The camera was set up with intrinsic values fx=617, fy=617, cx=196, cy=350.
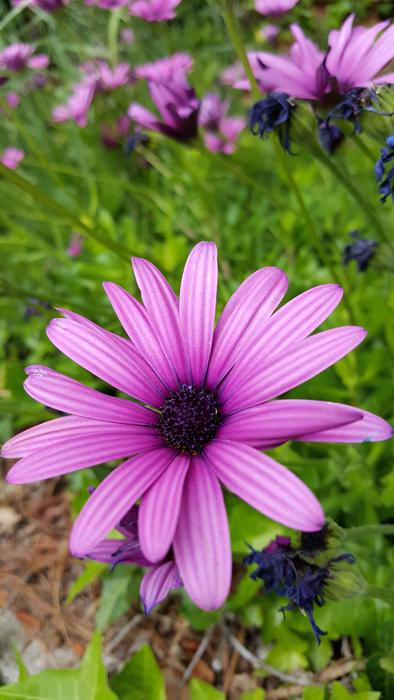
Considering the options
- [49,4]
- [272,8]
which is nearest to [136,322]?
[272,8]

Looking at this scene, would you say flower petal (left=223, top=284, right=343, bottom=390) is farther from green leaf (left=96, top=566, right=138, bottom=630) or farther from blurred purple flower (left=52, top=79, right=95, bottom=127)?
blurred purple flower (left=52, top=79, right=95, bottom=127)

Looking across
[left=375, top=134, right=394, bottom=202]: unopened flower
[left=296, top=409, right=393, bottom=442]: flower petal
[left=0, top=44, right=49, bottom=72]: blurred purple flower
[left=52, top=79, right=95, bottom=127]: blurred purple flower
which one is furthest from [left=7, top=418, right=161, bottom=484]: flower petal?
[left=0, top=44, right=49, bottom=72]: blurred purple flower

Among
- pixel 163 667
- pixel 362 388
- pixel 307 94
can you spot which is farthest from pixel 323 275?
pixel 163 667

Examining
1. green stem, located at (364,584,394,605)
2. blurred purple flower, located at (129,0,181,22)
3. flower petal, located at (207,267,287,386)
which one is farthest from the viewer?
blurred purple flower, located at (129,0,181,22)

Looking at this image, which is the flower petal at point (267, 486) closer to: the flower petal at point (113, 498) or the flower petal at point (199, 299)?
the flower petal at point (113, 498)

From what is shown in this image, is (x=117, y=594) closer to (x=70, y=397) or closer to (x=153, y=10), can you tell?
(x=70, y=397)

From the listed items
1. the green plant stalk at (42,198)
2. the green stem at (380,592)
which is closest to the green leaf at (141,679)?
the green stem at (380,592)
